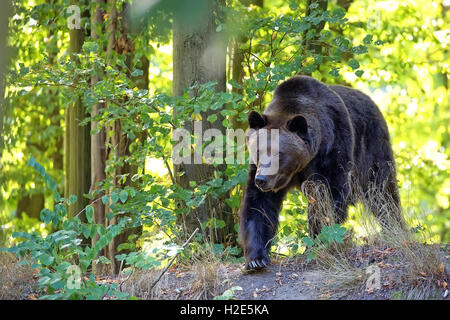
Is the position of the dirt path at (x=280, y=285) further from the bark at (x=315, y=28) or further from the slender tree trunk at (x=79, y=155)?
the slender tree trunk at (x=79, y=155)

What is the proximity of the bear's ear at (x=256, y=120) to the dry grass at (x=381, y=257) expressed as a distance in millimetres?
842

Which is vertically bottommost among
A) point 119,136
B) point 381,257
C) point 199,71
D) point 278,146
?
point 381,257

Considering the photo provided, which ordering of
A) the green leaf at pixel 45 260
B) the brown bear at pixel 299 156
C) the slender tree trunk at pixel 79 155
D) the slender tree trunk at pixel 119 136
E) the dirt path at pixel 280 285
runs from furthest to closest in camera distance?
the slender tree trunk at pixel 79 155
the slender tree trunk at pixel 119 136
the brown bear at pixel 299 156
the dirt path at pixel 280 285
the green leaf at pixel 45 260

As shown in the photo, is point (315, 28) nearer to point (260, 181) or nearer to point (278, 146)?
point (278, 146)

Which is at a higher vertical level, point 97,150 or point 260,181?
point 97,150

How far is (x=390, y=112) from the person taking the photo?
1418 centimetres

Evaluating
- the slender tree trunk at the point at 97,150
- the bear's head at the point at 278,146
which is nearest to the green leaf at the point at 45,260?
the bear's head at the point at 278,146

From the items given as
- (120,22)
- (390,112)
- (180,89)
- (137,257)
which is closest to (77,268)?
(137,257)

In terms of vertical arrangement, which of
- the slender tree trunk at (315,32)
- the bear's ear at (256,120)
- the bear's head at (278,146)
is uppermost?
the slender tree trunk at (315,32)

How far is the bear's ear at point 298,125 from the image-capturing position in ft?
19.3

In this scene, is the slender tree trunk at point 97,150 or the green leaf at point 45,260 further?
the slender tree trunk at point 97,150

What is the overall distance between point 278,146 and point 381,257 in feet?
5.01

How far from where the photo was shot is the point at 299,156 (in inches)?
239

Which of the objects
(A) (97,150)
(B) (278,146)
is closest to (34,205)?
(A) (97,150)
